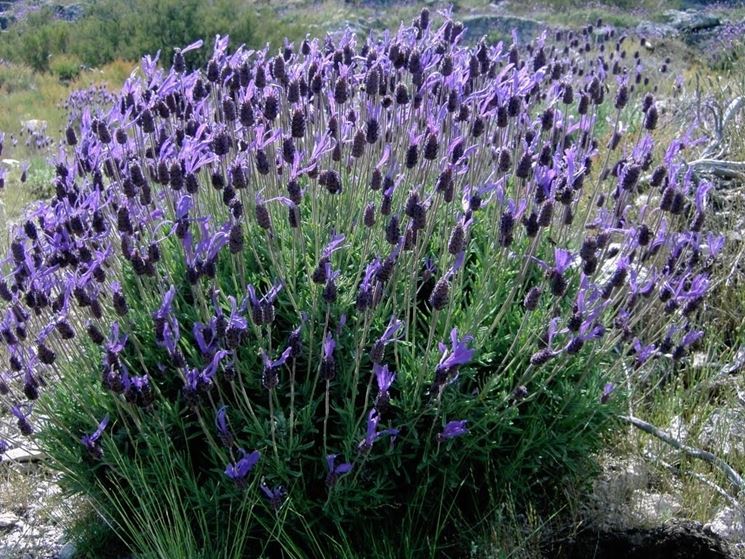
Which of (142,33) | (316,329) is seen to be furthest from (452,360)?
(142,33)

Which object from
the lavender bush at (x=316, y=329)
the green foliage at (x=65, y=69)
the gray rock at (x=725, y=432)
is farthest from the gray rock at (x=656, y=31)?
the lavender bush at (x=316, y=329)

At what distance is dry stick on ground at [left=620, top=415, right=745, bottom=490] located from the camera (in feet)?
9.10

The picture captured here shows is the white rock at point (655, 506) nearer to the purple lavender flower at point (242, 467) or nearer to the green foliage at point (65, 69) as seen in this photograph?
the purple lavender flower at point (242, 467)

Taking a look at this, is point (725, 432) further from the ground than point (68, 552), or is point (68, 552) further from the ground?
point (725, 432)

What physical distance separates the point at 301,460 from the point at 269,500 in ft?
0.46

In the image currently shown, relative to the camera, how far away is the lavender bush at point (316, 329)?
7.39ft

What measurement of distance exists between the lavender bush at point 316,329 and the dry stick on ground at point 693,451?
0.55 feet

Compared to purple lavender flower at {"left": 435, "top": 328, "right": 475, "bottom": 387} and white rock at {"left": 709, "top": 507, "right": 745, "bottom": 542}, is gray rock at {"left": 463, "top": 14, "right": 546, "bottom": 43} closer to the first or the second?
white rock at {"left": 709, "top": 507, "right": 745, "bottom": 542}

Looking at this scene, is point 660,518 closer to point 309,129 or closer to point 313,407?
point 313,407

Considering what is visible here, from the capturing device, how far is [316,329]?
2.49 m

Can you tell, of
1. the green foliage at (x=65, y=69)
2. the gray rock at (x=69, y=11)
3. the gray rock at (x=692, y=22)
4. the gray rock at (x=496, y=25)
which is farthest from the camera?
the gray rock at (x=69, y=11)

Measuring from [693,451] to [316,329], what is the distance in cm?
140

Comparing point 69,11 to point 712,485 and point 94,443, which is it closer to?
point 94,443

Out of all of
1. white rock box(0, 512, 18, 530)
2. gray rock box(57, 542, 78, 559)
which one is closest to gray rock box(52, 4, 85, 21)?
white rock box(0, 512, 18, 530)
